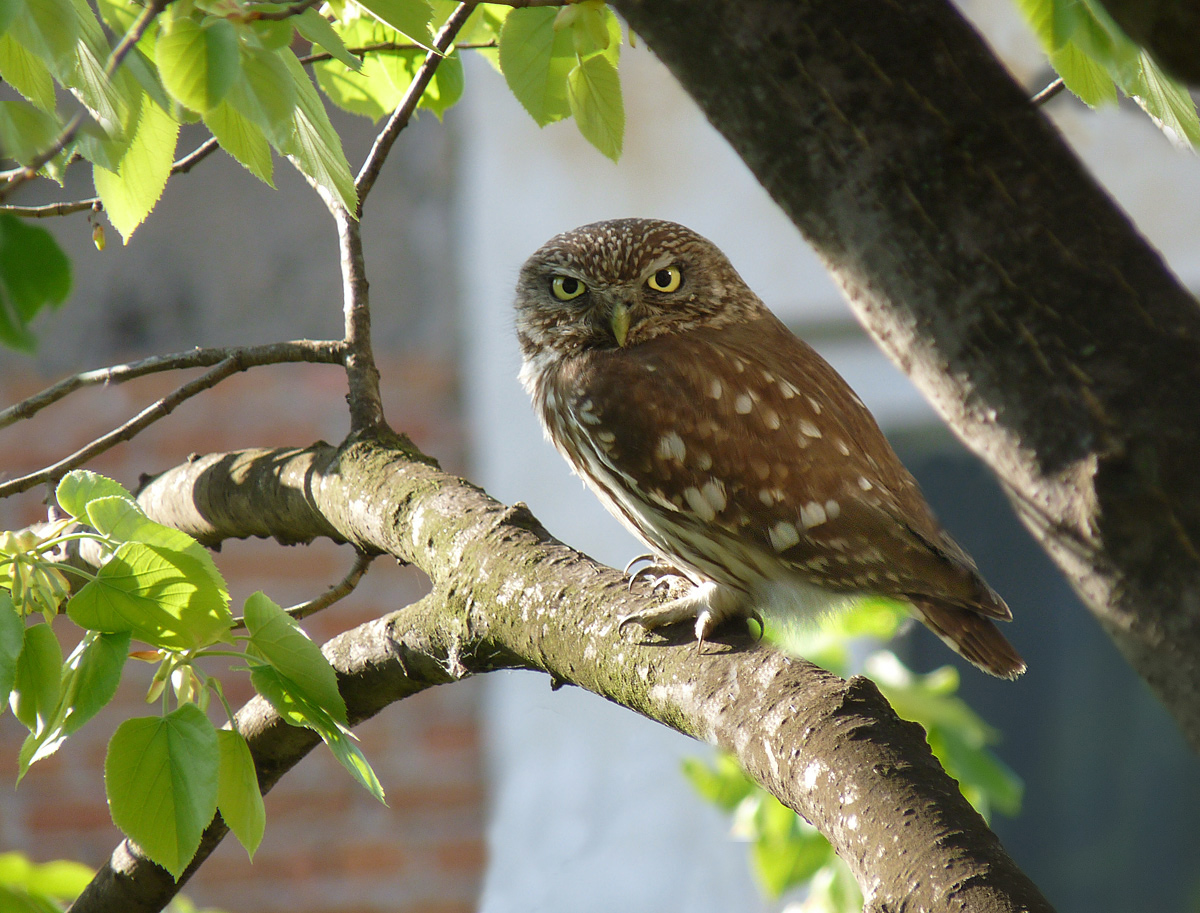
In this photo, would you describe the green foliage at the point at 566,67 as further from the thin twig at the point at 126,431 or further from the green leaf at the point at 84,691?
the green leaf at the point at 84,691

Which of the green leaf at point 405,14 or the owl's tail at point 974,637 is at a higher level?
the green leaf at point 405,14

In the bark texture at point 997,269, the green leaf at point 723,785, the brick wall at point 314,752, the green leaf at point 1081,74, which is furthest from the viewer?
the brick wall at point 314,752

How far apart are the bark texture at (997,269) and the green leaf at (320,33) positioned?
9.7 inches

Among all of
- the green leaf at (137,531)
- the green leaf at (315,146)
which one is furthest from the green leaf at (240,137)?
the green leaf at (137,531)

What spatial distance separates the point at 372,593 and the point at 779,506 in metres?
1.90

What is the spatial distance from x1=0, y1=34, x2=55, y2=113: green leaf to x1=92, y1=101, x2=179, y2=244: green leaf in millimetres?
76

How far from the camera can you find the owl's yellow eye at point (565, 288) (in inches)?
66.3

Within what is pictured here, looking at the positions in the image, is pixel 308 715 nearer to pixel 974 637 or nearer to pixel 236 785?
pixel 236 785

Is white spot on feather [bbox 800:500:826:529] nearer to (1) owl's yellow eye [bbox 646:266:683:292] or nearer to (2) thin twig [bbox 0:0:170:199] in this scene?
(1) owl's yellow eye [bbox 646:266:683:292]

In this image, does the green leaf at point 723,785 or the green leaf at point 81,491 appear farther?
the green leaf at point 723,785

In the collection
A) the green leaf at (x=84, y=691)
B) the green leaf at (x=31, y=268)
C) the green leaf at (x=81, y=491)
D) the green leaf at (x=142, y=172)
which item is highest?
the green leaf at (x=142, y=172)

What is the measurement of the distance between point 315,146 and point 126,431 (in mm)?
633

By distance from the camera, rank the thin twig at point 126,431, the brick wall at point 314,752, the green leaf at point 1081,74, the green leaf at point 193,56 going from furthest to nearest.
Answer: the brick wall at point 314,752 → the thin twig at point 126,431 → the green leaf at point 1081,74 → the green leaf at point 193,56

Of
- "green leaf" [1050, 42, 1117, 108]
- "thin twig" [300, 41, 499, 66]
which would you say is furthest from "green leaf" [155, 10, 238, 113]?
"green leaf" [1050, 42, 1117, 108]
